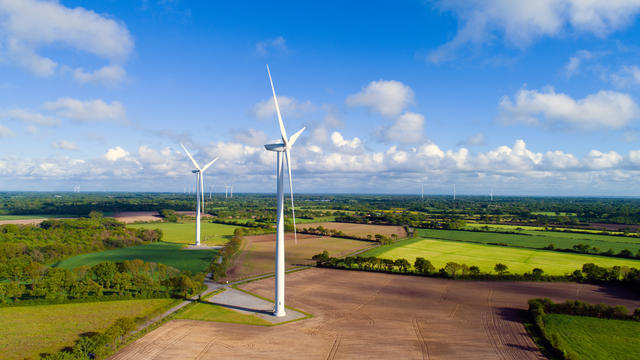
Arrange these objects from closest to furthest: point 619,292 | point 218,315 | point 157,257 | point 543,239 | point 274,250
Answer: point 218,315 < point 619,292 < point 157,257 < point 274,250 < point 543,239

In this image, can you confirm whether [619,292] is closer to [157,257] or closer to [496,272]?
[496,272]

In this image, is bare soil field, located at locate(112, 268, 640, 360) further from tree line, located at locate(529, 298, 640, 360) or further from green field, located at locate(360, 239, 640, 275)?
green field, located at locate(360, 239, 640, 275)

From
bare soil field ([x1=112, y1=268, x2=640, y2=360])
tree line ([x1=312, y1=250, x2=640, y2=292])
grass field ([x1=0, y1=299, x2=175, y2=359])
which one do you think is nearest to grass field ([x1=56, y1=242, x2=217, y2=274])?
grass field ([x1=0, y1=299, x2=175, y2=359])

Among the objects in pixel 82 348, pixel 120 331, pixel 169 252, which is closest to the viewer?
pixel 82 348

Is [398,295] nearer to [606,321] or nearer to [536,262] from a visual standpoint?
[606,321]

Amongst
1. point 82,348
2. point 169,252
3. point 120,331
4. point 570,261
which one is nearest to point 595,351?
point 120,331

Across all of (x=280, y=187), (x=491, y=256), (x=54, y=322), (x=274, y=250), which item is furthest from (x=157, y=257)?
(x=491, y=256)
